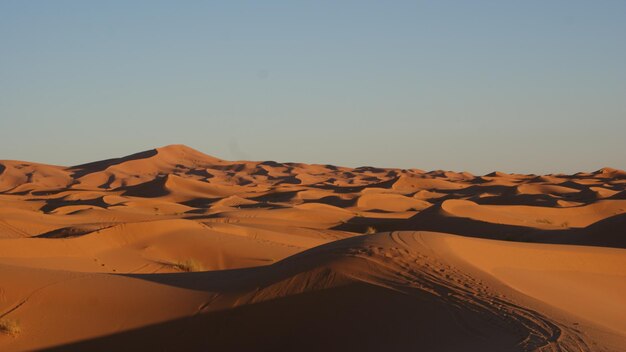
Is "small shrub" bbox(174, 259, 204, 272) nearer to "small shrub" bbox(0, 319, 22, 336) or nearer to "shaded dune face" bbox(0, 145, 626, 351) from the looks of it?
"shaded dune face" bbox(0, 145, 626, 351)

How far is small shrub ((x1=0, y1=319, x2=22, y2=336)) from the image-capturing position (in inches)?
405

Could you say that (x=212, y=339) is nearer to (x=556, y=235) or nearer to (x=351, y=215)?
(x=556, y=235)

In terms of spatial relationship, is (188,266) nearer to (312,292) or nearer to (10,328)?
(10,328)

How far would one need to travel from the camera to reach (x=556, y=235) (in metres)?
23.2

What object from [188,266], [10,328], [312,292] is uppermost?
[312,292]

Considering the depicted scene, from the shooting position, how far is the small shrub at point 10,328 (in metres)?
10.3

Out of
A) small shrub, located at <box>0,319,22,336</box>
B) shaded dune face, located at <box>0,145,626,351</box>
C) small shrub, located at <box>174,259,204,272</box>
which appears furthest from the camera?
small shrub, located at <box>174,259,204,272</box>

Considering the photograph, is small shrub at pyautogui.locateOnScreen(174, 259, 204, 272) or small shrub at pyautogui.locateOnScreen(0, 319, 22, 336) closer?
small shrub at pyautogui.locateOnScreen(0, 319, 22, 336)

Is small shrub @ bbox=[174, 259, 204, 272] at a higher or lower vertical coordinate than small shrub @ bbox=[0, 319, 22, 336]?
higher

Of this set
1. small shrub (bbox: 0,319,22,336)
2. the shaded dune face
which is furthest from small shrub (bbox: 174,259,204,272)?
small shrub (bbox: 0,319,22,336)

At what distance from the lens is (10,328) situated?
33.8 feet

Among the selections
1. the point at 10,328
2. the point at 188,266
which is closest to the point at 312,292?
the point at 10,328

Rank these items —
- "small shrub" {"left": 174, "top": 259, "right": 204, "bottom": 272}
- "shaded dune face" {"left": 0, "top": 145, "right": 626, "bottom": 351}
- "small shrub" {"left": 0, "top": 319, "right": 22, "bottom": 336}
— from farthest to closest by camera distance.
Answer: "small shrub" {"left": 174, "top": 259, "right": 204, "bottom": 272} < "small shrub" {"left": 0, "top": 319, "right": 22, "bottom": 336} < "shaded dune face" {"left": 0, "top": 145, "right": 626, "bottom": 351}

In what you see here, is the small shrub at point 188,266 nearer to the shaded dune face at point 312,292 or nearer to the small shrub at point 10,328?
the shaded dune face at point 312,292
